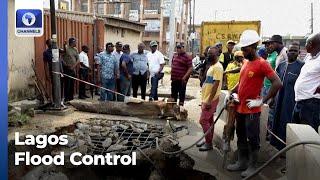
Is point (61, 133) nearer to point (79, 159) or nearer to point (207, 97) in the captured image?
point (79, 159)

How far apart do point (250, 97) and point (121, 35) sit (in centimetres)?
1149

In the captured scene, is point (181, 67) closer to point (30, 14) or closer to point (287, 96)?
point (30, 14)

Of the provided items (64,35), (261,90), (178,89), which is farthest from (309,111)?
(64,35)

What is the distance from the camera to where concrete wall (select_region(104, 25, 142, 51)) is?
44.4 ft

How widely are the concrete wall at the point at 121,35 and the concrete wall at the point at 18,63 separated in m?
4.58

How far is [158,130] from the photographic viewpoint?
21.6 ft

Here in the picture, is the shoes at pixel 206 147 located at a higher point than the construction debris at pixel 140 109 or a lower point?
lower

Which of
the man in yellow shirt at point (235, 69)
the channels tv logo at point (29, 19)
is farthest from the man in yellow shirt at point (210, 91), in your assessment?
the channels tv logo at point (29, 19)

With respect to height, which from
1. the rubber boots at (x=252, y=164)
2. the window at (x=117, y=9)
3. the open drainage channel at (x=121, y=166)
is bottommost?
the open drainage channel at (x=121, y=166)

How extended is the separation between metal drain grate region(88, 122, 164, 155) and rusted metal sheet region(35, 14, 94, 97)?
12.6 feet

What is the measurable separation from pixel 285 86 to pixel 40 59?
6.34 metres

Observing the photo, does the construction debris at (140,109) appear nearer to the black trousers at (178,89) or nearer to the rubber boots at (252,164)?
the black trousers at (178,89)

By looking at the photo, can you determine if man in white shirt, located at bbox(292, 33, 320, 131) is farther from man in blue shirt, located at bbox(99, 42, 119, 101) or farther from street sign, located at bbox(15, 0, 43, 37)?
man in blue shirt, located at bbox(99, 42, 119, 101)

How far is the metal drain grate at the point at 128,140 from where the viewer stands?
5.21 meters
